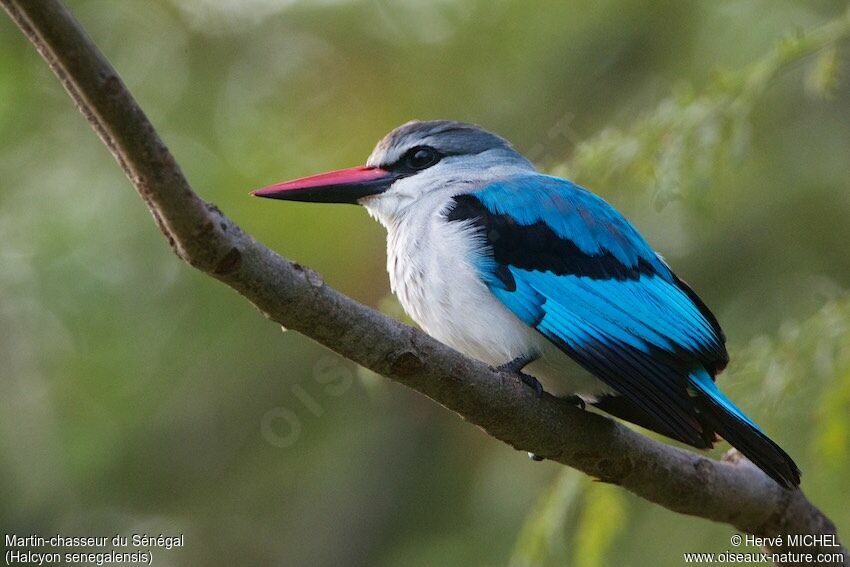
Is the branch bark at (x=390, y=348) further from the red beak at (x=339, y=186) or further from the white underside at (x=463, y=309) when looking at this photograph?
the red beak at (x=339, y=186)

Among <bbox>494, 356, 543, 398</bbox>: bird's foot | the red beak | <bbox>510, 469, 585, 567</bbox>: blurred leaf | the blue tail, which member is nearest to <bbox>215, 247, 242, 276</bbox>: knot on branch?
<bbox>494, 356, 543, 398</bbox>: bird's foot

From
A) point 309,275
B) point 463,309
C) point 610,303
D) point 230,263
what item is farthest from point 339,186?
point 230,263

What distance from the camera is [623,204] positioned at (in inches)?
194

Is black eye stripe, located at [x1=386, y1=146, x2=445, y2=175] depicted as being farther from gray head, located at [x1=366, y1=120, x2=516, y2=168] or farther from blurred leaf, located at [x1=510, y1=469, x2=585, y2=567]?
blurred leaf, located at [x1=510, y1=469, x2=585, y2=567]

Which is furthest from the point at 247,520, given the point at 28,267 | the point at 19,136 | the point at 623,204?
the point at 623,204

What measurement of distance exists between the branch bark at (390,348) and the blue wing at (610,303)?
0.15 meters

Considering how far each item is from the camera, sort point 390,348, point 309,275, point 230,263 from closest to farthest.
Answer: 1. point 230,263
2. point 309,275
3. point 390,348

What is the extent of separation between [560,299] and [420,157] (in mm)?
1002

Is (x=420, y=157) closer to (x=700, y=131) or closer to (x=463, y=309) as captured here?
(x=463, y=309)

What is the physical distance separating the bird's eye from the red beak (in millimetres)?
93

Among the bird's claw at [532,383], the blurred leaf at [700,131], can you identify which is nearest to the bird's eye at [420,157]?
the blurred leaf at [700,131]

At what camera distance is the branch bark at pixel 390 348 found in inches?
75.6

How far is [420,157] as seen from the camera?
13.1 ft

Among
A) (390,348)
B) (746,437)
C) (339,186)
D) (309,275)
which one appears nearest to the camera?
(309,275)
